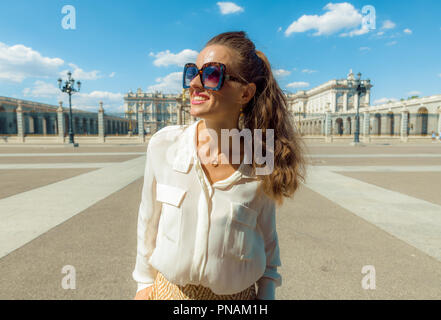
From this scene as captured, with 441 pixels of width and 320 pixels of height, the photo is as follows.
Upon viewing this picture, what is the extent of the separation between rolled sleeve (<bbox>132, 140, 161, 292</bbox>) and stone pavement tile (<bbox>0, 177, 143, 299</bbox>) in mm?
1581

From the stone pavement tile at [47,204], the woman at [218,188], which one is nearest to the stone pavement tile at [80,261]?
the stone pavement tile at [47,204]

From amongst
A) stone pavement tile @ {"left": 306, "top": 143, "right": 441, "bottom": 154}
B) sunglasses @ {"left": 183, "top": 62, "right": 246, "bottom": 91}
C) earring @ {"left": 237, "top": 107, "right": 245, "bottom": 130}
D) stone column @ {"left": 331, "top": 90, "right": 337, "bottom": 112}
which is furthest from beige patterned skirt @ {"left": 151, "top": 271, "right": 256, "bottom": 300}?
stone column @ {"left": 331, "top": 90, "right": 337, "bottom": 112}

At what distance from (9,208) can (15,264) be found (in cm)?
276

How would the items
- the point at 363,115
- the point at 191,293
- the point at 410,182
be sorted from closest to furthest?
1. the point at 191,293
2. the point at 410,182
3. the point at 363,115

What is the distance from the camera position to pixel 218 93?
1.16 metres

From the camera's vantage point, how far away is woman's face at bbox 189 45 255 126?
1.16 metres

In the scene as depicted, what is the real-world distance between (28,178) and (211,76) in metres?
9.49

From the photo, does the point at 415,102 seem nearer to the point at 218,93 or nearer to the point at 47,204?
the point at 47,204

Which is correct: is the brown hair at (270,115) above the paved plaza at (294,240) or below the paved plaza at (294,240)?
above

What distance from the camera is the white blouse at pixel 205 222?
112cm

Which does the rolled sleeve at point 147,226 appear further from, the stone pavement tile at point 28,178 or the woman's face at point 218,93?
the stone pavement tile at point 28,178

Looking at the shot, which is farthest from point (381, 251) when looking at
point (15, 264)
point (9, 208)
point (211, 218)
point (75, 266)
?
point (9, 208)

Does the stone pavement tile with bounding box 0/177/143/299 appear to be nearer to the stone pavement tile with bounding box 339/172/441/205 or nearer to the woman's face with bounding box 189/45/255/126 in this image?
the woman's face with bounding box 189/45/255/126

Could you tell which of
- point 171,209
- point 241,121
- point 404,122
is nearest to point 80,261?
point 171,209
